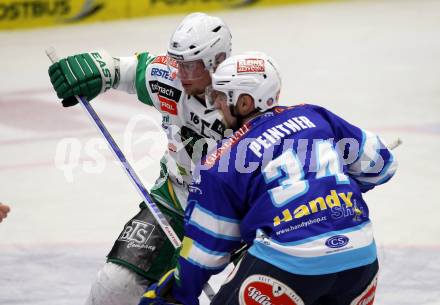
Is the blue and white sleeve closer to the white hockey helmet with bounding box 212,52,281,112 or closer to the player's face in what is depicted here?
the white hockey helmet with bounding box 212,52,281,112

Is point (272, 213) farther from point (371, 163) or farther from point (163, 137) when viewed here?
point (163, 137)

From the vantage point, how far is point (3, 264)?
5773 mm

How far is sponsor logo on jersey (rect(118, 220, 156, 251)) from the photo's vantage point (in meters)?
4.43

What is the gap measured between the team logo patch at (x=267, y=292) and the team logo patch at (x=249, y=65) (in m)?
0.68

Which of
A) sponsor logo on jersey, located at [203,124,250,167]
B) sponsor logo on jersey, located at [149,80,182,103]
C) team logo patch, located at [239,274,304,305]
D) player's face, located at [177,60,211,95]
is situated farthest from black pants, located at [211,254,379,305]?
sponsor logo on jersey, located at [149,80,182,103]

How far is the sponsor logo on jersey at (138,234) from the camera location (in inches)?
174

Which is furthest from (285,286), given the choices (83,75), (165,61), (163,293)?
(83,75)

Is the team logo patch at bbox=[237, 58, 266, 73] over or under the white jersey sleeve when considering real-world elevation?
over

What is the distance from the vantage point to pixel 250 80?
3.58m

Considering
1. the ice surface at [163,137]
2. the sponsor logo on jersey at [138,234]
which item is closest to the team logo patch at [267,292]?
the sponsor logo on jersey at [138,234]

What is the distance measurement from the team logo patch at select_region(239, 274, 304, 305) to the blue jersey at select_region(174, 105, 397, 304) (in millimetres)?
60

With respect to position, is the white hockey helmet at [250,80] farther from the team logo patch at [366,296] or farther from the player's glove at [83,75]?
the player's glove at [83,75]

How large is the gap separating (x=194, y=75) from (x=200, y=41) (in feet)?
0.46

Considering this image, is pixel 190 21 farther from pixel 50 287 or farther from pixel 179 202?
pixel 50 287
